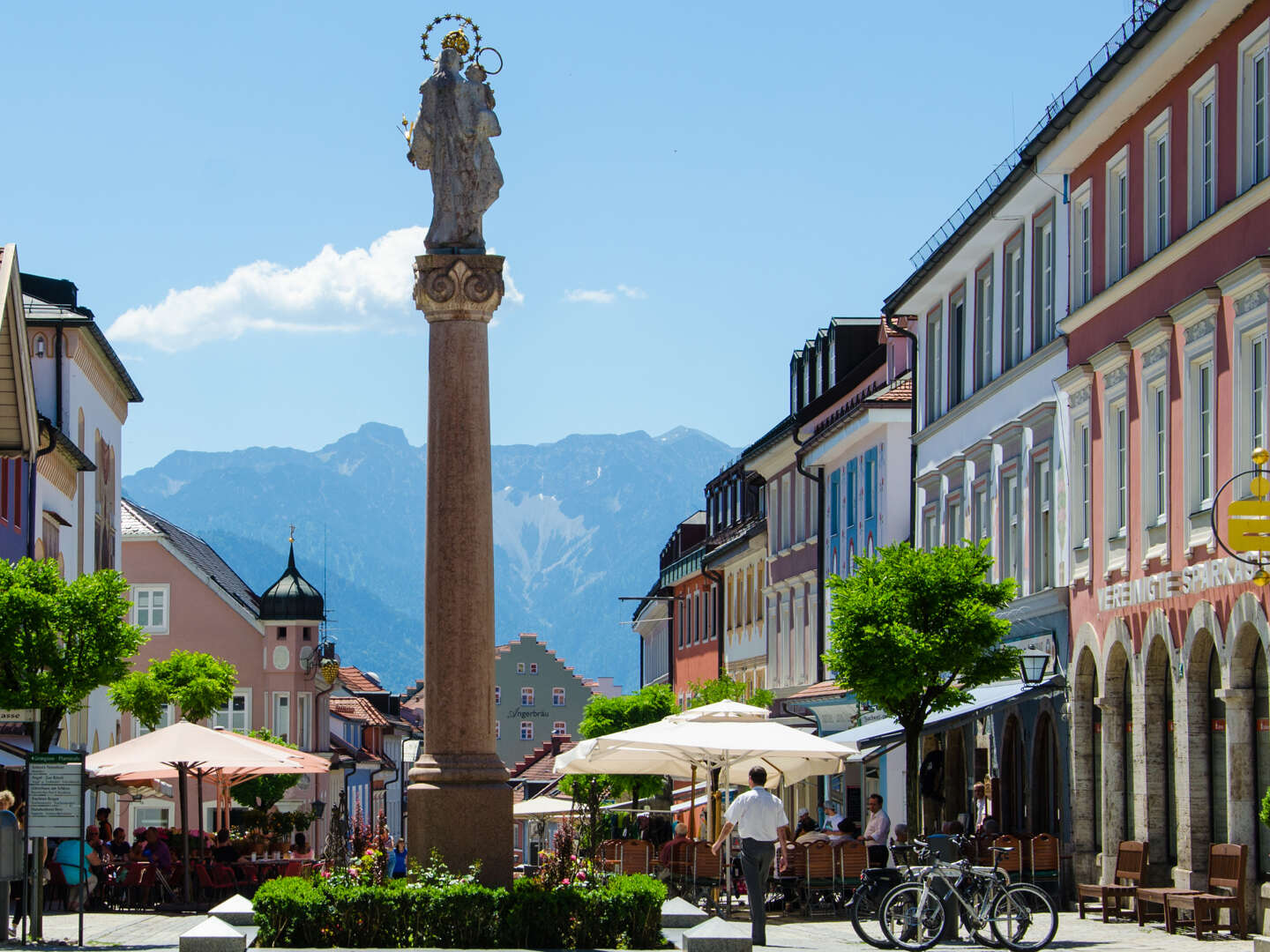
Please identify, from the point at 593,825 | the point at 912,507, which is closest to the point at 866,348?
the point at 912,507

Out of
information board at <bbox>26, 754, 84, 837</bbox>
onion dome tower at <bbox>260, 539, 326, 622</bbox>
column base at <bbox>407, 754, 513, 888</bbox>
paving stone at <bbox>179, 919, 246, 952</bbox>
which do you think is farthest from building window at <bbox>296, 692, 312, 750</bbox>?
paving stone at <bbox>179, 919, 246, 952</bbox>

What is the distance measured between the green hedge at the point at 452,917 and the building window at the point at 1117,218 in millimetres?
14120

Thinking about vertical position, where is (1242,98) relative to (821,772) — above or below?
above

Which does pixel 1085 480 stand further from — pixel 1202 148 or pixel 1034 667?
pixel 1202 148

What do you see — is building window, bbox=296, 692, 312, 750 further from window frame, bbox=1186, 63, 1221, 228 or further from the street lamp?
window frame, bbox=1186, 63, 1221, 228

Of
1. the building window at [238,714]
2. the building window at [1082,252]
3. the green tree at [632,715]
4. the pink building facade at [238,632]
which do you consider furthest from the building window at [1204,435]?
the building window at [238,714]

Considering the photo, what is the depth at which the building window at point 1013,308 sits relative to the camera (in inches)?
1411

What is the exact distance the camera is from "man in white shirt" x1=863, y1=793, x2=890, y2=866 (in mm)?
28312

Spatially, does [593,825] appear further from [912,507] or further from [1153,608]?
[912,507]

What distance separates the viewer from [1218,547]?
2475 centimetres

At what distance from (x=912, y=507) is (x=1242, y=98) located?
19.6m

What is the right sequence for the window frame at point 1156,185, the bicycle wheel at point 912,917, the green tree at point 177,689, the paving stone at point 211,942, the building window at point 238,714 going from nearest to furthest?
the paving stone at point 211,942 → the bicycle wheel at point 912,917 → the window frame at point 1156,185 → the green tree at point 177,689 → the building window at point 238,714

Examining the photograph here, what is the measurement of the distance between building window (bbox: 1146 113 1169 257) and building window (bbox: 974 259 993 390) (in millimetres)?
9223

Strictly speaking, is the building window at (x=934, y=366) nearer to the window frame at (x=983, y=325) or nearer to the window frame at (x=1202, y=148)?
the window frame at (x=983, y=325)
